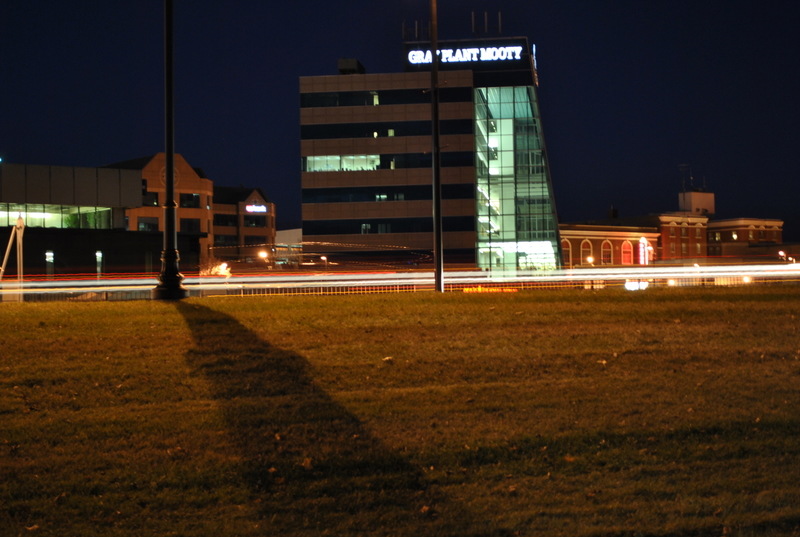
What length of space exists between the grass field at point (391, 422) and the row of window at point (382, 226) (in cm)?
6097

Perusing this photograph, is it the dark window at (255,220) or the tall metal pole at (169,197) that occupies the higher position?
the dark window at (255,220)

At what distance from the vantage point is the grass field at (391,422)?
665cm

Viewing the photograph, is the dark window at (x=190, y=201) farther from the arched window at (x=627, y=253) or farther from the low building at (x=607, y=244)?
the arched window at (x=627, y=253)

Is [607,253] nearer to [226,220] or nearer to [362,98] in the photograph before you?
[362,98]

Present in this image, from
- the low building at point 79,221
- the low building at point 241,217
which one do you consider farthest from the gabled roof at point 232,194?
the low building at point 79,221

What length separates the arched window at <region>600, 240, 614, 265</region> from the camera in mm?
98625

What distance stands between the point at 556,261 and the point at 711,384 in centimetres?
6095

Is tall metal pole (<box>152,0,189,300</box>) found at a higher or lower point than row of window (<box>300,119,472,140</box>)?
lower

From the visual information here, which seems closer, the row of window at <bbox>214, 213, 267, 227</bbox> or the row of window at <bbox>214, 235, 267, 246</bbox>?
the row of window at <bbox>214, 235, 267, 246</bbox>

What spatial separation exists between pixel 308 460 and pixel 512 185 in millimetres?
66178

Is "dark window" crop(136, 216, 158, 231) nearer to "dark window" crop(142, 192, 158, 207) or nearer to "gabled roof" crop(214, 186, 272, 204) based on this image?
"dark window" crop(142, 192, 158, 207)

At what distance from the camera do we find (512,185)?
72.4 m

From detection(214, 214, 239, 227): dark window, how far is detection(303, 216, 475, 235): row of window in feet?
109

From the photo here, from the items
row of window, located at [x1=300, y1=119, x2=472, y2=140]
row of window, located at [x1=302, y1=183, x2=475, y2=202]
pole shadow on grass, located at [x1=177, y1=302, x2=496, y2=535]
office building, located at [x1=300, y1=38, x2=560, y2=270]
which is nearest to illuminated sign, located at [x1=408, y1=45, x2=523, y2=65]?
office building, located at [x1=300, y1=38, x2=560, y2=270]
